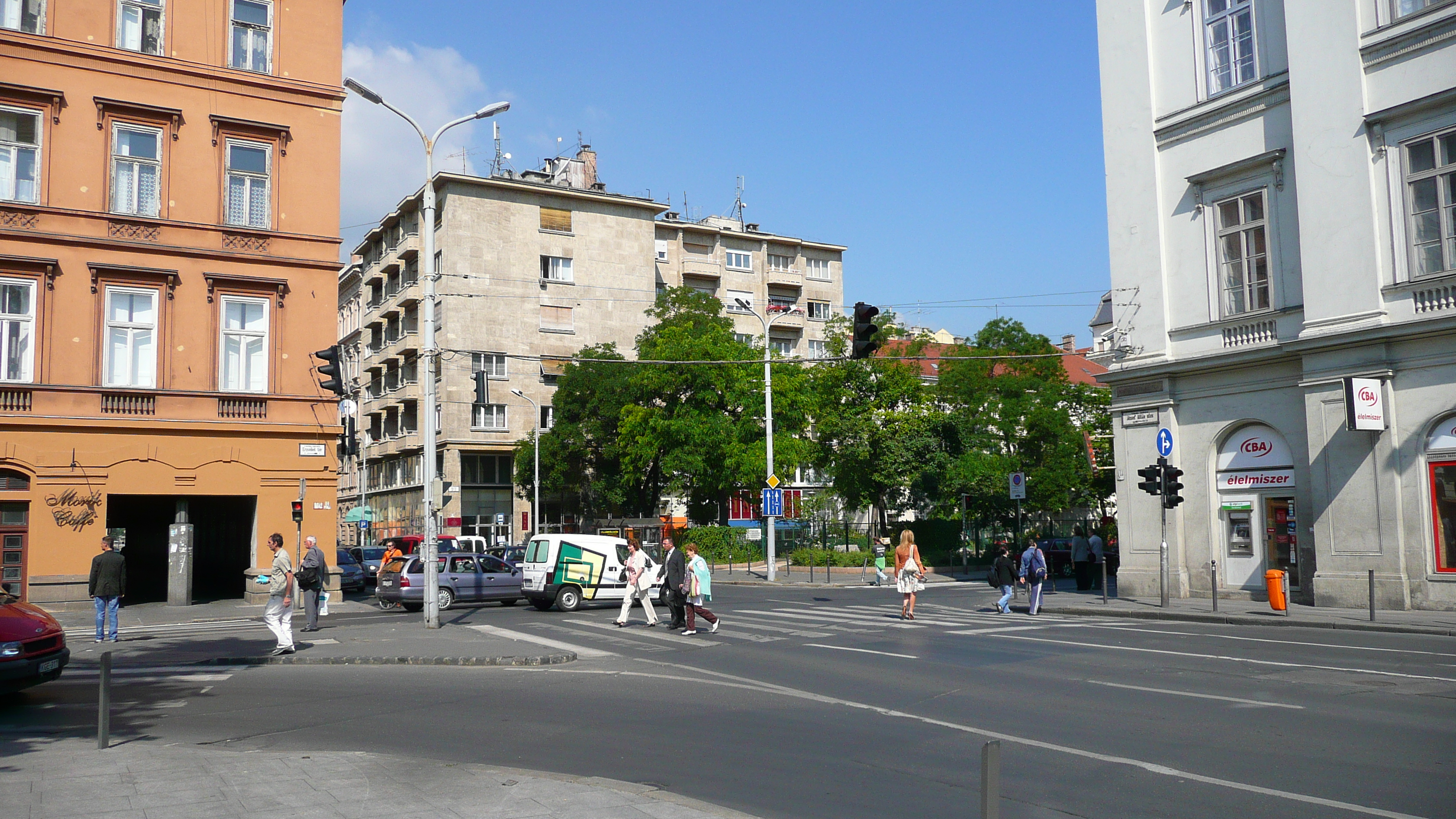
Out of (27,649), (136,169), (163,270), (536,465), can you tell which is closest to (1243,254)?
(27,649)

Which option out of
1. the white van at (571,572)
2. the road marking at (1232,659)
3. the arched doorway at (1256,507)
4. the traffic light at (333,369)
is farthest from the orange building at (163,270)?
the arched doorway at (1256,507)

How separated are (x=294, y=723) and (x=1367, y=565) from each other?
19653 millimetres

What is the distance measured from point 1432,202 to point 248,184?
92.2 feet

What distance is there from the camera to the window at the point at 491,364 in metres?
60.6

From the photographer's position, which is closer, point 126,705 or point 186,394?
point 126,705

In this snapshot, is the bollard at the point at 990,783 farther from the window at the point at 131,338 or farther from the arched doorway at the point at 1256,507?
the window at the point at 131,338

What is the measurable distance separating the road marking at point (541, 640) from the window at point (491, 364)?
A: 133 ft

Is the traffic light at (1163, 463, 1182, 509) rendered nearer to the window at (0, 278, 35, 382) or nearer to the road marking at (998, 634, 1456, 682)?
the road marking at (998, 634, 1456, 682)

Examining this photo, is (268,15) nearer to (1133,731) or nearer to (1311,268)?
(1311,268)

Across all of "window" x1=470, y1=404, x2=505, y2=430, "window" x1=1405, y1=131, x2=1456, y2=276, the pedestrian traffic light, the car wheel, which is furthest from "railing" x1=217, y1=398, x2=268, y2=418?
"window" x1=470, y1=404, x2=505, y2=430

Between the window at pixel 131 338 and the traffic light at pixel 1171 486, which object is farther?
the window at pixel 131 338

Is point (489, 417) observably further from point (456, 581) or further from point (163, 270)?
point (456, 581)

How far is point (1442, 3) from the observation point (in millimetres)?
19797

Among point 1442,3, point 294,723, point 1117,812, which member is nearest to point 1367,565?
point 1442,3
